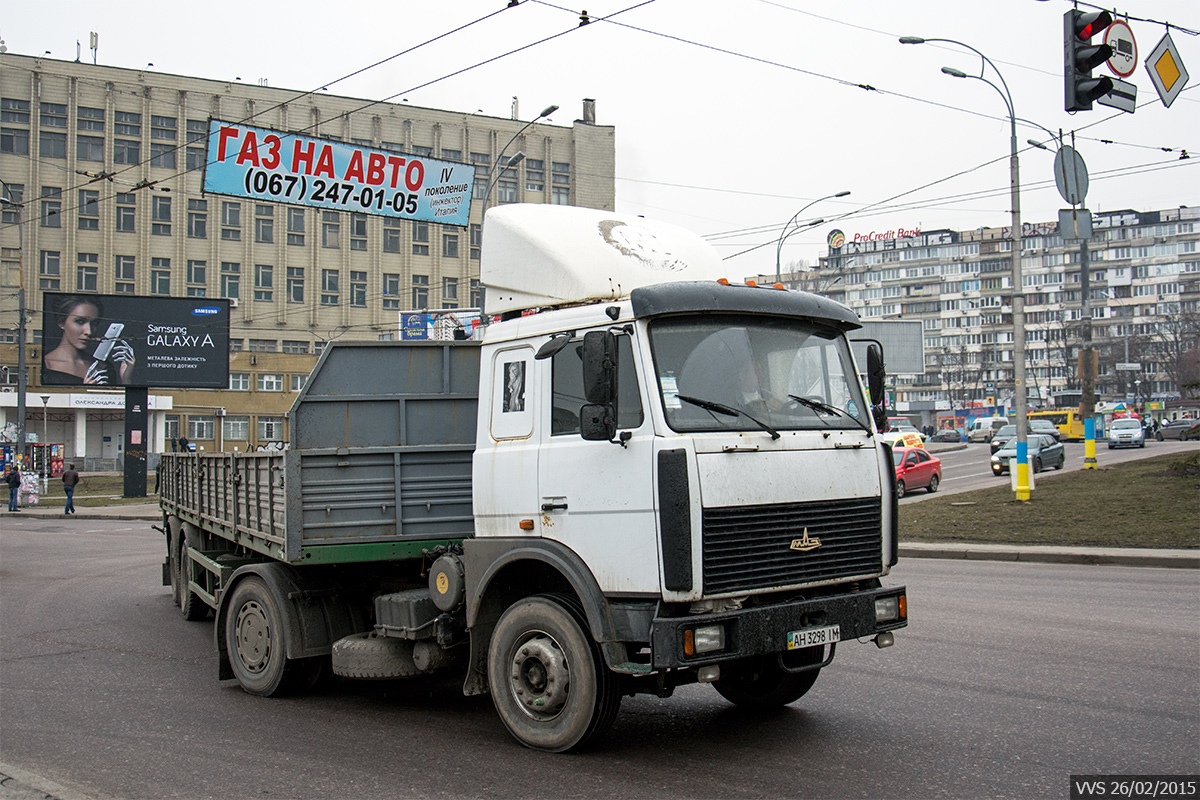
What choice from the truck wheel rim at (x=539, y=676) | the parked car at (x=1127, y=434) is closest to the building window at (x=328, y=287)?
the parked car at (x=1127, y=434)

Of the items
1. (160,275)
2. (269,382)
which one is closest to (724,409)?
(269,382)

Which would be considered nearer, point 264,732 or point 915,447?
point 264,732

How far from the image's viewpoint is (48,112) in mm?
67562

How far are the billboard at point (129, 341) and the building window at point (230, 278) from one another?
33904mm

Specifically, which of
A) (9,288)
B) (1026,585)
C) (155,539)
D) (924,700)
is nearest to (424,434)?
(924,700)

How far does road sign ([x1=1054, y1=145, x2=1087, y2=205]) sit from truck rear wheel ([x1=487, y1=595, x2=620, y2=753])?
1638 centimetres

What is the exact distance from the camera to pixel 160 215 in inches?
2785

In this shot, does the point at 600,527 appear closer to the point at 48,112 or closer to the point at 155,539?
the point at 155,539

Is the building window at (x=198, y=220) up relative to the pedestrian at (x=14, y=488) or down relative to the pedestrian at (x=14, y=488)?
up

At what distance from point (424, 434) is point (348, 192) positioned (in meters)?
9.25

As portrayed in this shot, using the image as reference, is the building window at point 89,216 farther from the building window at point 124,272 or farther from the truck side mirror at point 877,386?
the truck side mirror at point 877,386

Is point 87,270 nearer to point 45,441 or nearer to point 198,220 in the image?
point 198,220

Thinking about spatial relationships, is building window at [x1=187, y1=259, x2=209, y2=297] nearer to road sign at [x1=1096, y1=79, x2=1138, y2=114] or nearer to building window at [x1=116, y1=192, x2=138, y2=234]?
building window at [x1=116, y1=192, x2=138, y2=234]

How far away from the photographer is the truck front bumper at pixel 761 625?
4984 millimetres
